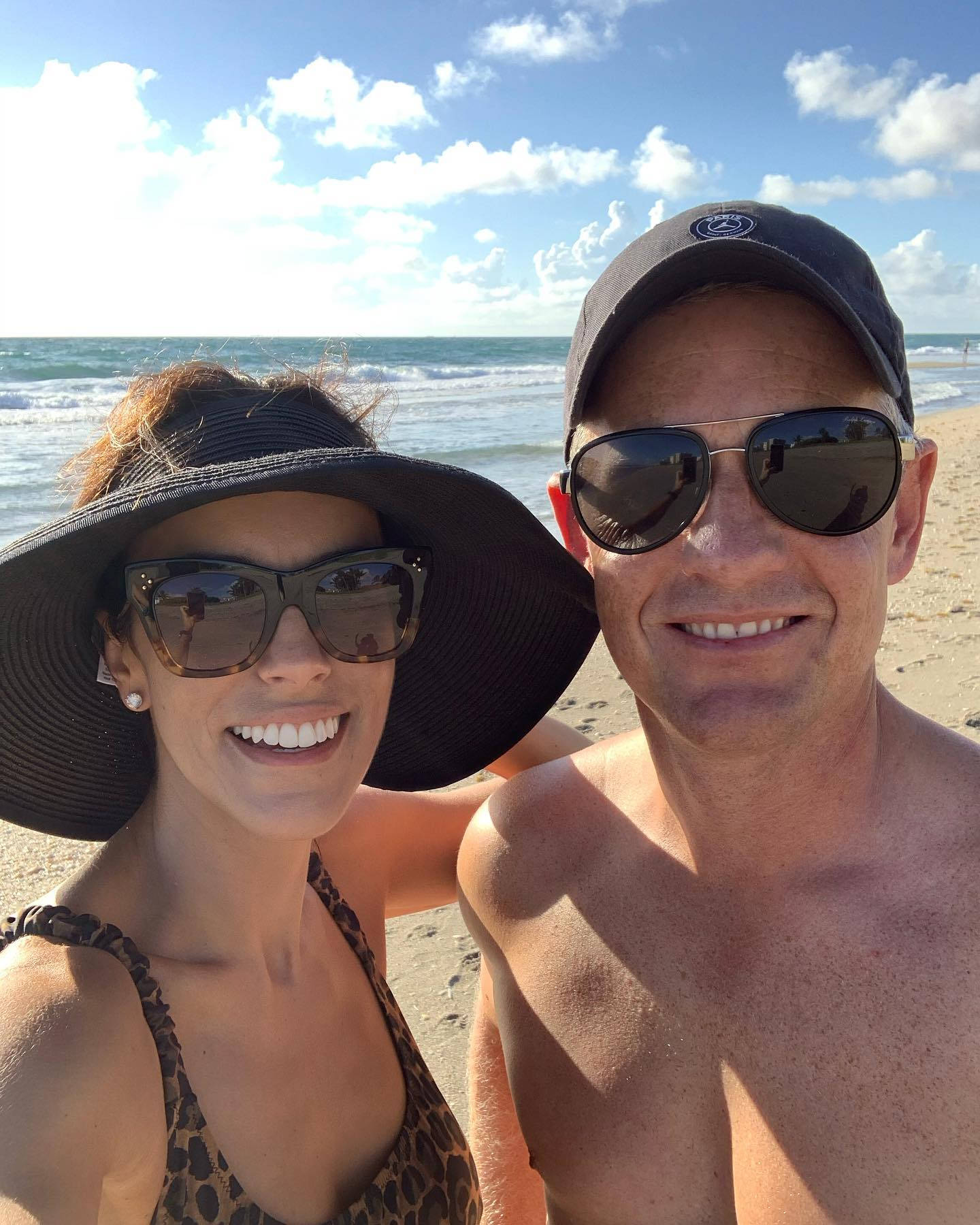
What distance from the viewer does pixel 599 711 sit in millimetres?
5195

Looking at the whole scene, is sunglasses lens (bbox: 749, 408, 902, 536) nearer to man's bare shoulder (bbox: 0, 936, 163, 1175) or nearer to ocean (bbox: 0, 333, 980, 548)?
ocean (bbox: 0, 333, 980, 548)

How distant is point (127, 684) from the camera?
1835mm

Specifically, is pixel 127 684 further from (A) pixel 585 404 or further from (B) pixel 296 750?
(A) pixel 585 404

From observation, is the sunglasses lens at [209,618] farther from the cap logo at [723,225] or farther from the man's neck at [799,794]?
the cap logo at [723,225]

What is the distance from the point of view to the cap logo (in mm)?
1587

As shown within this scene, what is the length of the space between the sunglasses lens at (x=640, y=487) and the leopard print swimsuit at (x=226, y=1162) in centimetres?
113

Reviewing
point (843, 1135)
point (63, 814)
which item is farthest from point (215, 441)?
point (843, 1135)

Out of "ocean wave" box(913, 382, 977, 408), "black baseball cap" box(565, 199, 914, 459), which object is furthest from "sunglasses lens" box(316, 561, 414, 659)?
"ocean wave" box(913, 382, 977, 408)

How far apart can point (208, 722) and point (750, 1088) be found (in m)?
1.15

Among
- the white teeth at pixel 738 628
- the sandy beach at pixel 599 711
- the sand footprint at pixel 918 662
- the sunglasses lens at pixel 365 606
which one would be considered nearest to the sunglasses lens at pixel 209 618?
the sunglasses lens at pixel 365 606

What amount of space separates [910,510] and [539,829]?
1032 millimetres

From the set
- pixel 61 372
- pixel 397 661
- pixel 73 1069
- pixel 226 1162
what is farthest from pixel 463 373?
pixel 73 1069

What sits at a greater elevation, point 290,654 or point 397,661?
point 290,654

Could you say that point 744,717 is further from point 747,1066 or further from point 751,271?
point 751,271
